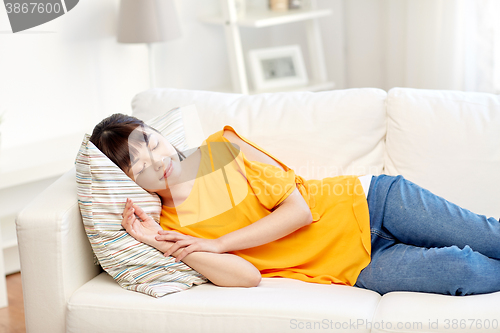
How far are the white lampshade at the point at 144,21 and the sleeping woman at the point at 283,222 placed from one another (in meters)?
1.10

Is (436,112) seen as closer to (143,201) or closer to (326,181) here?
(326,181)

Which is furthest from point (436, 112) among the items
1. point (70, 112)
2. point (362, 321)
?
point (70, 112)

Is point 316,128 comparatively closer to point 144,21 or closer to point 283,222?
point 283,222

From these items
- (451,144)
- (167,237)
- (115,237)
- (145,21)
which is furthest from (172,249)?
(145,21)

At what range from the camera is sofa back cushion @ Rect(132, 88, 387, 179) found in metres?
1.60

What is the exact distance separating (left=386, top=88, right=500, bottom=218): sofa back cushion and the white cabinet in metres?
1.23

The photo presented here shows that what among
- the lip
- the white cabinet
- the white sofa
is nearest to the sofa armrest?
the white sofa

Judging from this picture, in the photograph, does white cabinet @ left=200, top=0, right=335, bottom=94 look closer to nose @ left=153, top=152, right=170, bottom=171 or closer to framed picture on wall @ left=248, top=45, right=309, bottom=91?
A: framed picture on wall @ left=248, top=45, right=309, bottom=91

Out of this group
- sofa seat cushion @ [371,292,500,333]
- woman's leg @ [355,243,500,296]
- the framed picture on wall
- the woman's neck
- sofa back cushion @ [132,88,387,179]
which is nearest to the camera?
sofa seat cushion @ [371,292,500,333]

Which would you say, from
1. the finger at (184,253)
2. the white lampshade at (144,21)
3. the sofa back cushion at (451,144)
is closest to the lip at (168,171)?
the finger at (184,253)

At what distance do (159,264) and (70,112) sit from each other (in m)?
1.46

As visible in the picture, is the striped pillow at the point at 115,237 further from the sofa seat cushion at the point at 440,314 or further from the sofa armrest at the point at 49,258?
the sofa seat cushion at the point at 440,314

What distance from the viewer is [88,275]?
137 centimetres

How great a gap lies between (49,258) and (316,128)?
2.88 feet
